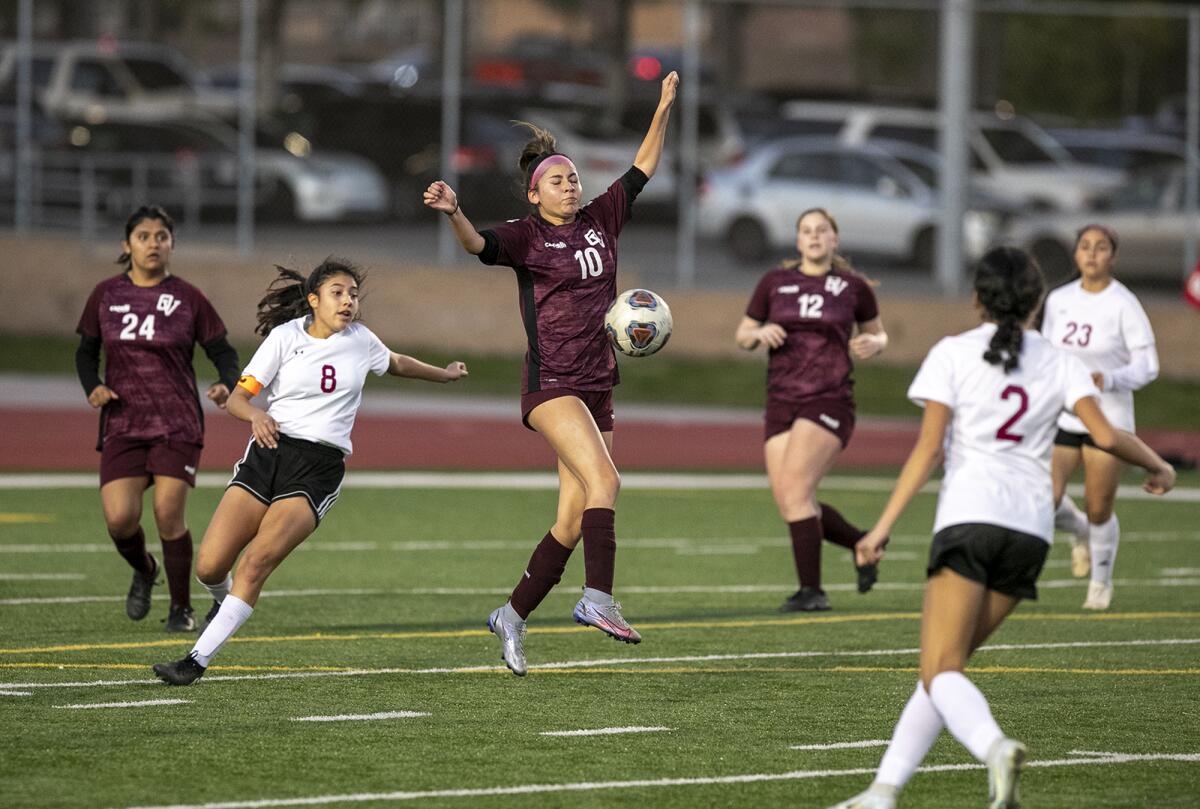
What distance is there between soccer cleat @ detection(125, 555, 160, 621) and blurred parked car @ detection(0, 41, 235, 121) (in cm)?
1723

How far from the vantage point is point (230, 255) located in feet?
86.0

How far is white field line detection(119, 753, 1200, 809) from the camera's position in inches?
263

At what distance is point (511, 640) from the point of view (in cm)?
898

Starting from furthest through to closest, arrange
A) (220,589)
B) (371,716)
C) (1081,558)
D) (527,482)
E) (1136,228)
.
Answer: (1136,228)
(527,482)
(1081,558)
(220,589)
(371,716)

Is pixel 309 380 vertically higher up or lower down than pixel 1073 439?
higher up

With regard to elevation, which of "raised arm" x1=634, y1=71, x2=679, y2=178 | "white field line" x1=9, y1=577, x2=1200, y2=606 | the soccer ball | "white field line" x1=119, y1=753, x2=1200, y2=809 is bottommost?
"white field line" x1=9, y1=577, x2=1200, y2=606

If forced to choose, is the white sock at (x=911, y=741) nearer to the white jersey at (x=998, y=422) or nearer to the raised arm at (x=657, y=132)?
the white jersey at (x=998, y=422)

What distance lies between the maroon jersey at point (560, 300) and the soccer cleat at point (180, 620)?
239 cm

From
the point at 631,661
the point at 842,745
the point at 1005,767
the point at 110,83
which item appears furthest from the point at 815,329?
the point at 110,83

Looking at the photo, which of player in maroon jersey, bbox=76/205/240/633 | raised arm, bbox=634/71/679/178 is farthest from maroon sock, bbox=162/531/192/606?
raised arm, bbox=634/71/679/178

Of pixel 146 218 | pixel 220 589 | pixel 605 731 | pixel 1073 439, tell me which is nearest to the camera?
pixel 605 731

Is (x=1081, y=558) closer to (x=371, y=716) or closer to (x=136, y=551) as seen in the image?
(x=136, y=551)

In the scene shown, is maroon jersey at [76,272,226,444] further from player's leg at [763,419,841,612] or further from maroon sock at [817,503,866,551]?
maroon sock at [817,503,866,551]

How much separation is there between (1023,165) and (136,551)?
1906 cm
